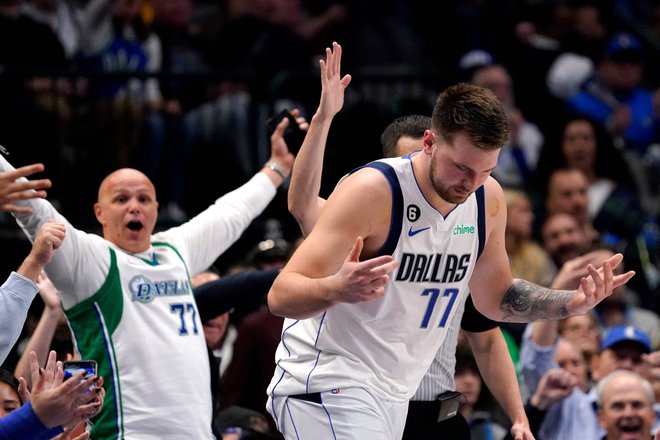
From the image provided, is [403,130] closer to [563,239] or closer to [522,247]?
[522,247]

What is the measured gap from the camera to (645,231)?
10.9m

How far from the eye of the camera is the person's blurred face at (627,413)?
23.2 ft

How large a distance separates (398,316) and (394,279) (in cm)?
16

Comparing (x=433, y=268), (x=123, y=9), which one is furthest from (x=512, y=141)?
(x=433, y=268)

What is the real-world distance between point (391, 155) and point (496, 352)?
Answer: 1007mm

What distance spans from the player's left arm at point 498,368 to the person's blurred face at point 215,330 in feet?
5.54

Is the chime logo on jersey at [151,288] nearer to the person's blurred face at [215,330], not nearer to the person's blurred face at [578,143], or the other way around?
the person's blurred face at [215,330]

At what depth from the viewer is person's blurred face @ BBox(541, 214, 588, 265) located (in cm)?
984

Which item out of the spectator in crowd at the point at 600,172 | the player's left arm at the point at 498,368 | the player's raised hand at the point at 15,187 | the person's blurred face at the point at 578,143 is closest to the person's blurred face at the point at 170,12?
the spectator in crowd at the point at 600,172

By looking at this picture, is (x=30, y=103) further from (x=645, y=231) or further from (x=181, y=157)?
(x=645, y=231)

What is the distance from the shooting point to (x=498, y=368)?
18.9ft

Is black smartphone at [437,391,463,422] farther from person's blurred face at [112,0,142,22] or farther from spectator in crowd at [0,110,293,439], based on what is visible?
person's blurred face at [112,0,142,22]

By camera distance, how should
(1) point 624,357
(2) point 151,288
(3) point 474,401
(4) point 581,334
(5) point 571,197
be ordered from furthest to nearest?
1. (5) point 571,197
2. (4) point 581,334
3. (1) point 624,357
4. (3) point 474,401
5. (2) point 151,288

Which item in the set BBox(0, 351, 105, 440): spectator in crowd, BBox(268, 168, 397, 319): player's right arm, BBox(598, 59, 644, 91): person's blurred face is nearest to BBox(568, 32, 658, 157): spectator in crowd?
BBox(598, 59, 644, 91): person's blurred face
